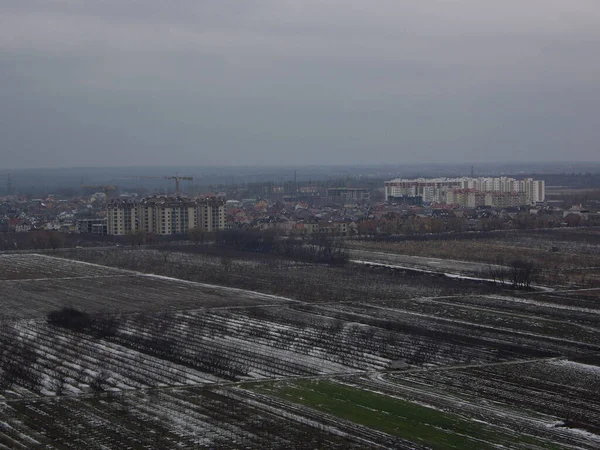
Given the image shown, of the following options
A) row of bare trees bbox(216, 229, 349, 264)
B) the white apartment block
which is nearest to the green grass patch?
row of bare trees bbox(216, 229, 349, 264)

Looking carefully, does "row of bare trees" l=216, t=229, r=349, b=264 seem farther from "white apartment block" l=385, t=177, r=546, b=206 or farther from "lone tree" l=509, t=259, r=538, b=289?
"white apartment block" l=385, t=177, r=546, b=206

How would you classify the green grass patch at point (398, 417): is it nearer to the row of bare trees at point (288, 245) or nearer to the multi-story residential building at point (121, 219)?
the row of bare trees at point (288, 245)

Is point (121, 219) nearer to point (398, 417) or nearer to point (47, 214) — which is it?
point (47, 214)

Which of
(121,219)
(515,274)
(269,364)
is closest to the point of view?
(269,364)

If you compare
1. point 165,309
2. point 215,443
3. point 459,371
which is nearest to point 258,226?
point 165,309

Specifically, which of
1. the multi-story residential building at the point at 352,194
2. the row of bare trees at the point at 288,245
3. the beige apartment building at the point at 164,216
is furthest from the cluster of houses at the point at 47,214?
the multi-story residential building at the point at 352,194

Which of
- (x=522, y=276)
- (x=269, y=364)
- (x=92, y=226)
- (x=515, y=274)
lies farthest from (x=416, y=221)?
(x=269, y=364)
